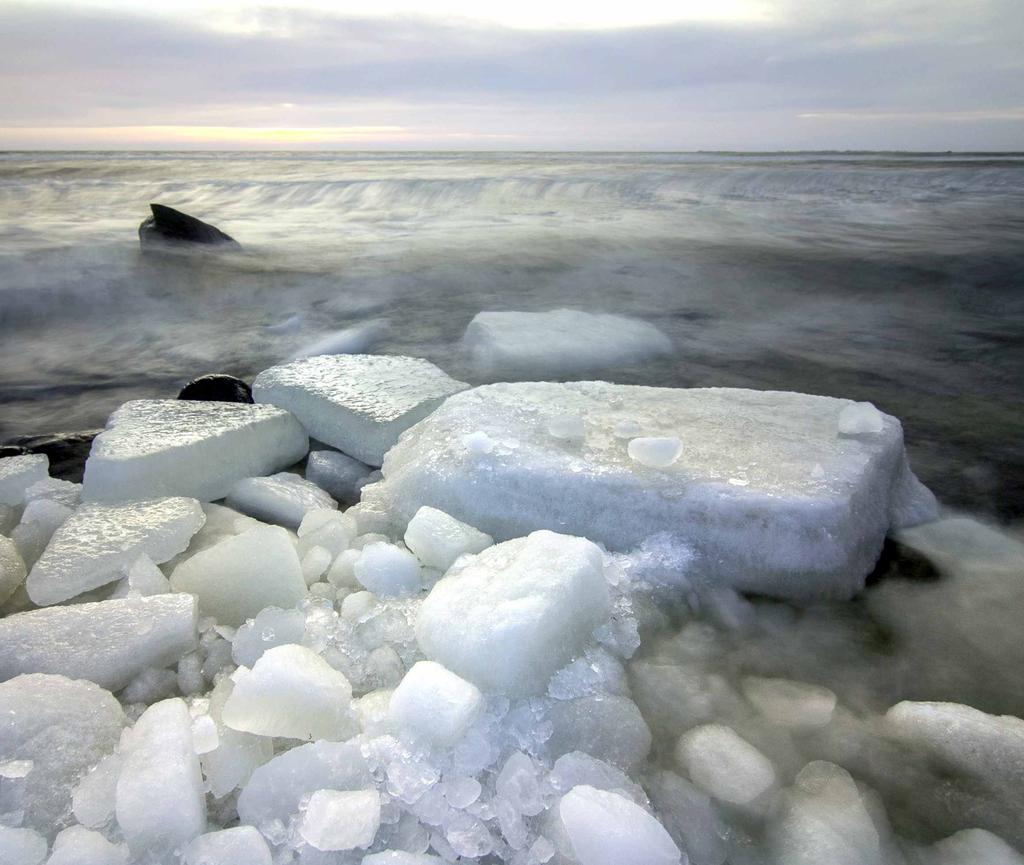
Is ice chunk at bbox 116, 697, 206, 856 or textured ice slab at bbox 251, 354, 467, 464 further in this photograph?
textured ice slab at bbox 251, 354, 467, 464

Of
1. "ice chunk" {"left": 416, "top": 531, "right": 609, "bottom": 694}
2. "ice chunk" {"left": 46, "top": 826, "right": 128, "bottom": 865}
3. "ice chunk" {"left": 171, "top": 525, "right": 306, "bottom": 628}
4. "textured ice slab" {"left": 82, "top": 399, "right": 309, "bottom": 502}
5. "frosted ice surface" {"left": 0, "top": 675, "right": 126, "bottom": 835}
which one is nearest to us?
"ice chunk" {"left": 46, "top": 826, "right": 128, "bottom": 865}

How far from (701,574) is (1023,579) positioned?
82cm

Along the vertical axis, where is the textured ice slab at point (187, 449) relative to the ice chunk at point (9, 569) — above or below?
above

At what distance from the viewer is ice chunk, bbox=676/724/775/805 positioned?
1.10 m

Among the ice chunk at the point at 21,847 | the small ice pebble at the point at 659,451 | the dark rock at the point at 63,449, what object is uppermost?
the small ice pebble at the point at 659,451

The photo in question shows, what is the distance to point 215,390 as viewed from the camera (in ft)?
9.37

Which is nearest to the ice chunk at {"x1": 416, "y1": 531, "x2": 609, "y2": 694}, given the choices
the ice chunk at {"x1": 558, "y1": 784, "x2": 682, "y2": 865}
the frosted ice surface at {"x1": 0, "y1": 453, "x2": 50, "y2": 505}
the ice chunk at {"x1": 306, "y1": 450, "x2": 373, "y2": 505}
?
the ice chunk at {"x1": 558, "y1": 784, "x2": 682, "y2": 865}

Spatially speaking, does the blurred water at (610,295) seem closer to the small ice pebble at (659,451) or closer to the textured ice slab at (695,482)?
the textured ice slab at (695,482)

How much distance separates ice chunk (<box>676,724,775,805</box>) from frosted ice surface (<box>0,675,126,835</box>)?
36.2 inches

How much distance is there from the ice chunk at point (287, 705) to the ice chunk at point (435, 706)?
9cm

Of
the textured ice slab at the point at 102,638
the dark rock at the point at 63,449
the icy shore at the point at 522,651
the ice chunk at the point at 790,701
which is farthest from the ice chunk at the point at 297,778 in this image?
the dark rock at the point at 63,449

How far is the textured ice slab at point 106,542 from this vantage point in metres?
1.54

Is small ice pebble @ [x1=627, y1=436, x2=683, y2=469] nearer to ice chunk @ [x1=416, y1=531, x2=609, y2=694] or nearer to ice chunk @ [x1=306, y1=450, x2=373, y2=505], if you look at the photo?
ice chunk @ [x1=416, y1=531, x2=609, y2=694]

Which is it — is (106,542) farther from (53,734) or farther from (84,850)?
(84,850)
